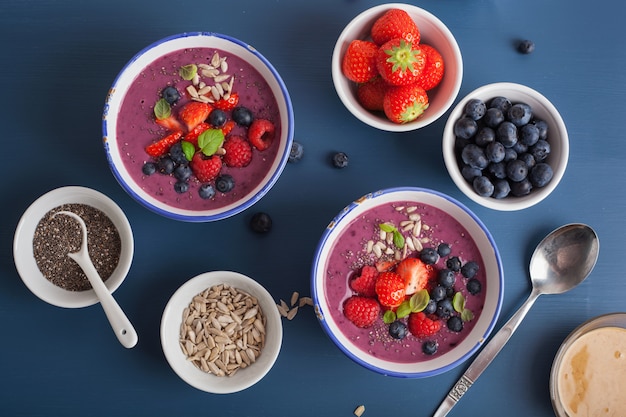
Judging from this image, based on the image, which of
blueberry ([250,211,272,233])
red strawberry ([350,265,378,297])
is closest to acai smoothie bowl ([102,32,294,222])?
blueberry ([250,211,272,233])

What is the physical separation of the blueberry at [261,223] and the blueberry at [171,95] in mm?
412

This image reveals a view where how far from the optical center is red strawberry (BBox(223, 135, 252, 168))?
1.73 meters

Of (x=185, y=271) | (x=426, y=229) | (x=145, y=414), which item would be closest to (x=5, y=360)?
(x=145, y=414)

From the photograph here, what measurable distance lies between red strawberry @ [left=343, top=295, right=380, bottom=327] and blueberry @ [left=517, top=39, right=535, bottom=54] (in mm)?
908

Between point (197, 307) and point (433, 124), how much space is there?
903 millimetres

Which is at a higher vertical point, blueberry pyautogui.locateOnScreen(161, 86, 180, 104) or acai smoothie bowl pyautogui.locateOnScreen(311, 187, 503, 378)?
blueberry pyautogui.locateOnScreen(161, 86, 180, 104)

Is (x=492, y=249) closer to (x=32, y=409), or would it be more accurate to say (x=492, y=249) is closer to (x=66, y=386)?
(x=66, y=386)

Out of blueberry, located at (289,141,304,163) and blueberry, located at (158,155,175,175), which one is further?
blueberry, located at (289,141,304,163)

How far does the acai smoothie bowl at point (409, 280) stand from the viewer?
1708 mm

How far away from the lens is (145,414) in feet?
6.12

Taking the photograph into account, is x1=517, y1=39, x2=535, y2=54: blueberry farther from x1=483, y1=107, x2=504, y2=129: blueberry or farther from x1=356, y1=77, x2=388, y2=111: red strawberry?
x1=356, y1=77, x2=388, y2=111: red strawberry

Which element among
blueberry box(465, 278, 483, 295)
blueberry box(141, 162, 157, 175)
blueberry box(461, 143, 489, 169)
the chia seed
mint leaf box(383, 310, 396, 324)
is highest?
blueberry box(141, 162, 157, 175)

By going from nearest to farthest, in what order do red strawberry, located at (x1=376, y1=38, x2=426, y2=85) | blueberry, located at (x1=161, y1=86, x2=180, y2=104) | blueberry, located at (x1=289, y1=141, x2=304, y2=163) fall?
red strawberry, located at (x1=376, y1=38, x2=426, y2=85) < blueberry, located at (x1=161, y1=86, x2=180, y2=104) < blueberry, located at (x1=289, y1=141, x2=304, y2=163)

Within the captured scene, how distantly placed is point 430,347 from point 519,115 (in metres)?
0.69
